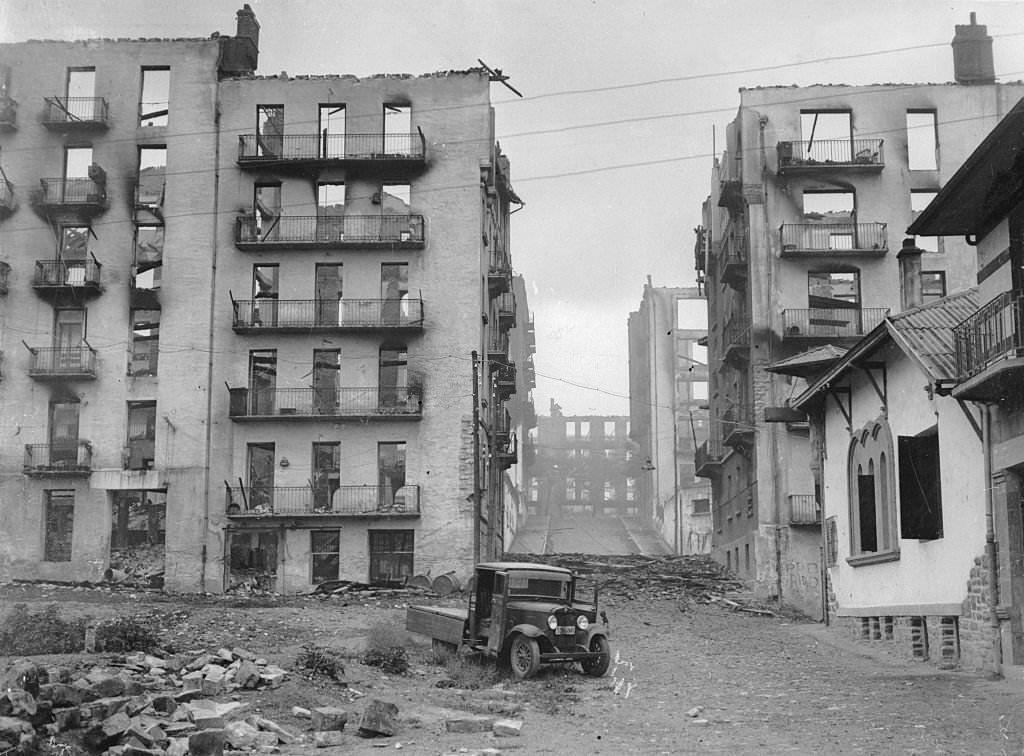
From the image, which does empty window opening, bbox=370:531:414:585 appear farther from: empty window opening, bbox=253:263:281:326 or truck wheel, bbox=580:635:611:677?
truck wheel, bbox=580:635:611:677

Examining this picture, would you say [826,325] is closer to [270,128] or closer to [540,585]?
[270,128]

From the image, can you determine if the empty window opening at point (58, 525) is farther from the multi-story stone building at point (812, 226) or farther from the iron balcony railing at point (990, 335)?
the iron balcony railing at point (990, 335)

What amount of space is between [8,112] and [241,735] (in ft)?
120

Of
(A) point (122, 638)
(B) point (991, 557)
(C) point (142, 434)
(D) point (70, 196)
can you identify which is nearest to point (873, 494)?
(B) point (991, 557)

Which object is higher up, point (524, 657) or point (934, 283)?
point (934, 283)

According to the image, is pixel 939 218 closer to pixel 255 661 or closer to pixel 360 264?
pixel 255 661

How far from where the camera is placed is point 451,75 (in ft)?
145

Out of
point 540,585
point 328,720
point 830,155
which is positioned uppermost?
point 830,155

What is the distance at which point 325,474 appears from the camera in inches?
1666

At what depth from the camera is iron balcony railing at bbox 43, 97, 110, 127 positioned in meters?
43.3

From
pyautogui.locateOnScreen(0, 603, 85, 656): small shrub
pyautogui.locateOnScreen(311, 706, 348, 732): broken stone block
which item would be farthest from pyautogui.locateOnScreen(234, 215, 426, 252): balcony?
pyautogui.locateOnScreen(311, 706, 348, 732): broken stone block

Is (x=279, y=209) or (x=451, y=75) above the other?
(x=451, y=75)

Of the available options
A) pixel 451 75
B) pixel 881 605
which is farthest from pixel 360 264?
pixel 881 605

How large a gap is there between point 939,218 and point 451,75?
91.6 ft
